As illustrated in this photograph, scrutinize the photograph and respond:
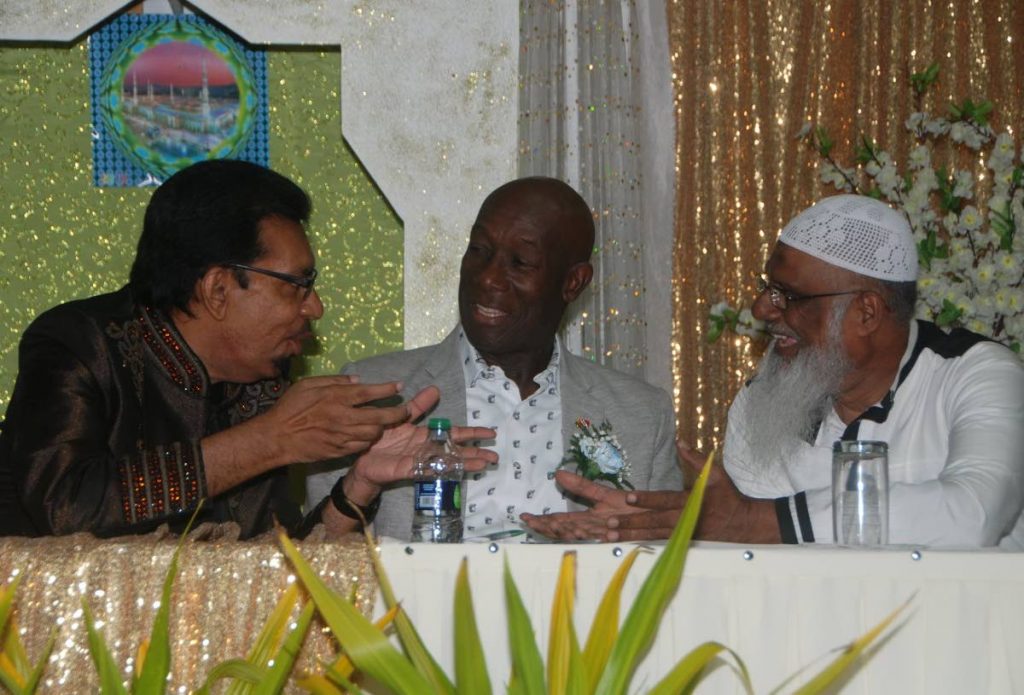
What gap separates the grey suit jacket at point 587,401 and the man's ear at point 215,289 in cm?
58

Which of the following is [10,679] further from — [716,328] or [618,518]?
[716,328]

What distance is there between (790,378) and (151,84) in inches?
114

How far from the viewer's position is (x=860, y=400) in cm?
373

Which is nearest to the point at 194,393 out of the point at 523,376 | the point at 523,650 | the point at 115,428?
the point at 115,428

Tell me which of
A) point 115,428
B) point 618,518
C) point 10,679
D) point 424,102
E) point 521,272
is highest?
point 424,102

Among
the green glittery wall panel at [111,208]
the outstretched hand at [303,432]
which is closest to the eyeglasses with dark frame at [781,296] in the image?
the outstretched hand at [303,432]

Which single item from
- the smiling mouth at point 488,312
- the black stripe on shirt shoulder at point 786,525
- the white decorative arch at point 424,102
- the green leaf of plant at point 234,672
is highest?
the white decorative arch at point 424,102

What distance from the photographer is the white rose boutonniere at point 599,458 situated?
11.4 ft

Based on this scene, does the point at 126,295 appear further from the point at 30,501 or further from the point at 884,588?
the point at 884,588

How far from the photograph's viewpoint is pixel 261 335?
357cm

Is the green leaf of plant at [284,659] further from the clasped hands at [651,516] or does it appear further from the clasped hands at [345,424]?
the clasped hands at [345,424]

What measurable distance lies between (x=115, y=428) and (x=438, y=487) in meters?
0.89

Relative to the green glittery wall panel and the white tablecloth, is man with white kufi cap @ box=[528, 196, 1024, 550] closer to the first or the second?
the white tablecloth

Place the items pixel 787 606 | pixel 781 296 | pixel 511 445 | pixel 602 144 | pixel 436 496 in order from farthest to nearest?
pixel 602 144 < pixel 511 445 < pixel 781 296 < pixel 436 496 < pixel 787 606
